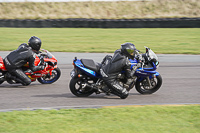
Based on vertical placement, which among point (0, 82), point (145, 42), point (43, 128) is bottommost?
point (43, 128)

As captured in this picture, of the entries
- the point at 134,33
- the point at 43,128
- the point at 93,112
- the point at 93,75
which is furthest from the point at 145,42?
the point at 43,128

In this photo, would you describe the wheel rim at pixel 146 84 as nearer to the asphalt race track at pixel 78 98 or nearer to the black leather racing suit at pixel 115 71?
the asphalt race track at pixel 78 98

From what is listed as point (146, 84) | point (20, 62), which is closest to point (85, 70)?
point (146, 84)

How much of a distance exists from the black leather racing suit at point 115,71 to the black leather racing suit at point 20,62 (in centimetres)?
223

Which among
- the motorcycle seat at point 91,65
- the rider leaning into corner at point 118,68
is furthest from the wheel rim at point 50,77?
the rider leaning into corner at point 118,68

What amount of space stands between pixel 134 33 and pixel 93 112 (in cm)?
1741

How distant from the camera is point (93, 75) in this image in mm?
7754

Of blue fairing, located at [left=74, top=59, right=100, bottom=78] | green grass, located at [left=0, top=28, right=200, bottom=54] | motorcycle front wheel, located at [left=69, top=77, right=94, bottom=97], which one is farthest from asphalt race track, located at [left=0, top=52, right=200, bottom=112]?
green grass, located at [left=0, top=28, right=200, bottom=54]

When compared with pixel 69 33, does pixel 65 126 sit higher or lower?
lower

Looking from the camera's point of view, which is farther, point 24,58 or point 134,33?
point 134,33

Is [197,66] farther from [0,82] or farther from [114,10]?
[114,10]

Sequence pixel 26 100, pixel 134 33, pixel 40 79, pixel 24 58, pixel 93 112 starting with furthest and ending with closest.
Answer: pixel 134 33, pixel 40 79, pixel 24 58, pixel 26 100, pixel 93 112

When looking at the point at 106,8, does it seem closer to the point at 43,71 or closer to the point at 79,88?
the point at 43,71

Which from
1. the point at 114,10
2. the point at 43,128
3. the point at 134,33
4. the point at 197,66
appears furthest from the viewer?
the point at 114,10
